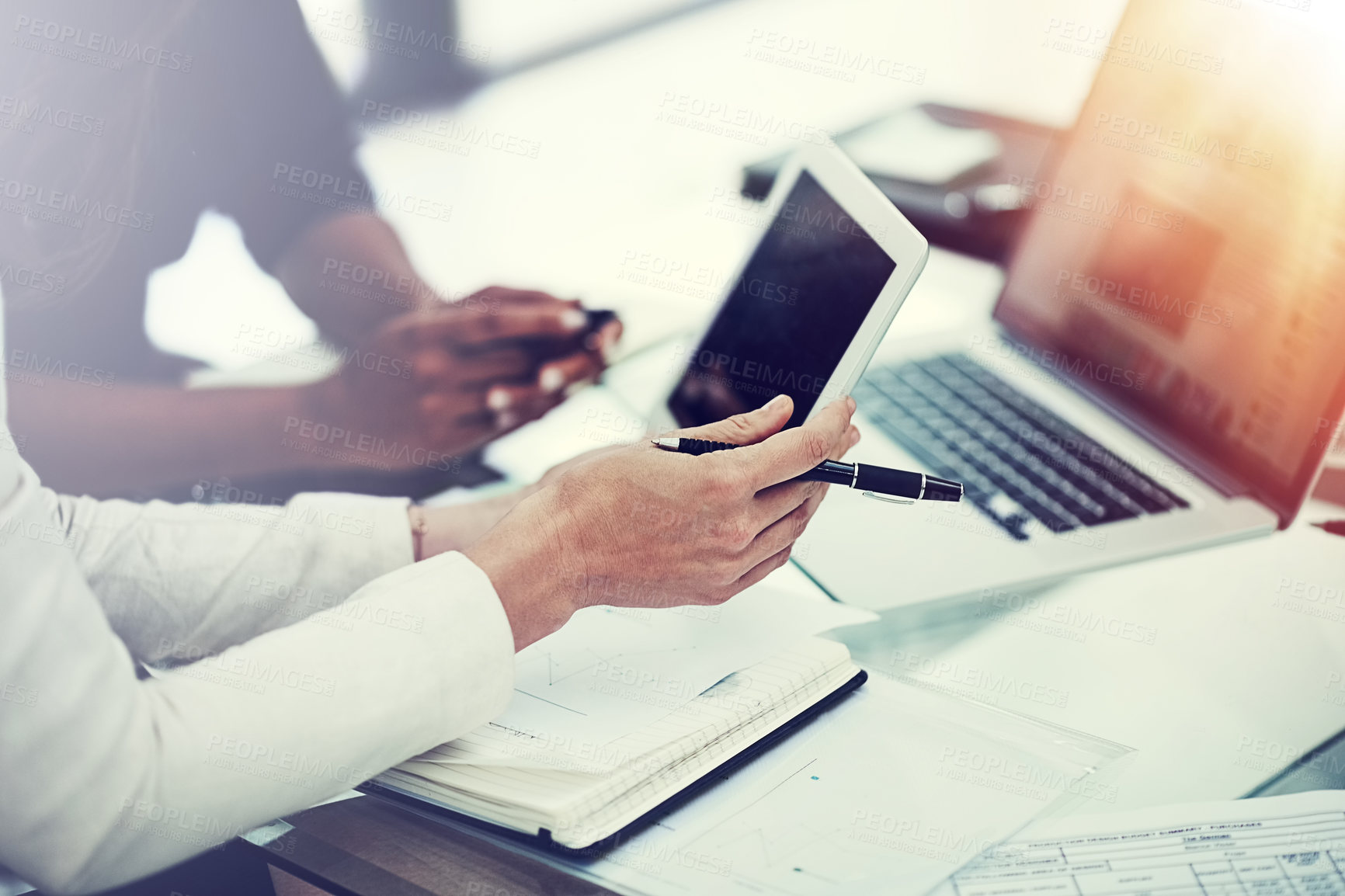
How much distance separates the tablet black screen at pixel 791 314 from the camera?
0.74 metres

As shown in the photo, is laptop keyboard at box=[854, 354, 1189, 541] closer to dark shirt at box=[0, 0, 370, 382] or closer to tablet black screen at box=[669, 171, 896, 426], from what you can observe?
tablet black screen at box=[669, 171, 896, 426]

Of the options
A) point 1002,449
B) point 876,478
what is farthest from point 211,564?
point 1002,449

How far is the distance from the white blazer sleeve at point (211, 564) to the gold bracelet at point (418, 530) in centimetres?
2

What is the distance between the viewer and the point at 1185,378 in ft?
2.98

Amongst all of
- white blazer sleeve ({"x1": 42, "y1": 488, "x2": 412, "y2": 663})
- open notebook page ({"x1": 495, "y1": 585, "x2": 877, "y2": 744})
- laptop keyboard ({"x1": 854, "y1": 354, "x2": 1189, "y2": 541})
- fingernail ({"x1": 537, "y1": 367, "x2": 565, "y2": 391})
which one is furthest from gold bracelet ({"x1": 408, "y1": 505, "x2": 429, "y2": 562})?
laptop keyboard ({"x1": 854, "y1": 354, "x2": 1189, "y2": 541})

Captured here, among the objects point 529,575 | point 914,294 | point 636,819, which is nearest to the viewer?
point 636,819

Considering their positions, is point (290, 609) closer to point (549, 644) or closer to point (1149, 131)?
point (549, 644)

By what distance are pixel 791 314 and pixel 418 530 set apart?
14.6 inches

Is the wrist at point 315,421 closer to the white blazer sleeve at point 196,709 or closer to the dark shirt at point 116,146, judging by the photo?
the dark shirt at point 116,146

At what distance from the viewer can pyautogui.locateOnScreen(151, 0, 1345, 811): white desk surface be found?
26.5 inches

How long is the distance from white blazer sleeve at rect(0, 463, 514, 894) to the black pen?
0.19 metres

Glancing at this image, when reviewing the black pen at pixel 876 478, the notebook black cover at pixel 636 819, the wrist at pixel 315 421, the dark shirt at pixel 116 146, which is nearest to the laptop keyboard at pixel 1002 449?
the black pen at pixel 876 478

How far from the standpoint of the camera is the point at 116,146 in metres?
1.03

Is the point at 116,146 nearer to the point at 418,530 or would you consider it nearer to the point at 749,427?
the point at 418,530
